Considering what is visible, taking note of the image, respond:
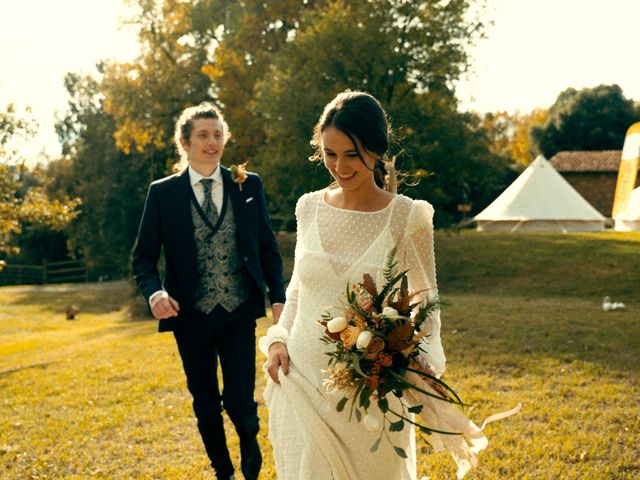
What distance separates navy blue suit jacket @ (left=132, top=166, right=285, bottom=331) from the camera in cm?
504

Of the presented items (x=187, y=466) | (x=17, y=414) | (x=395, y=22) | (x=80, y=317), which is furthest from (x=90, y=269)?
(x=187, y=466)

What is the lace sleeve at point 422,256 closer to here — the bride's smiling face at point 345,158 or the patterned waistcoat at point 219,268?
the bride's smiling face at point 345,158

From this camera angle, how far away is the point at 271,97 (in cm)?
2475

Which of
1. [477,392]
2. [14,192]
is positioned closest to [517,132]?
[14,192]

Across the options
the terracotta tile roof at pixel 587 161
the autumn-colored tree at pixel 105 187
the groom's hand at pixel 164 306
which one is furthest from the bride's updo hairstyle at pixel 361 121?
the terracotta tile roof at pixel 587 161

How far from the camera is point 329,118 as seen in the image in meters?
3.32

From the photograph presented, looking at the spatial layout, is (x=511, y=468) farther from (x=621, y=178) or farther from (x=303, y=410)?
(x=621, y=178)

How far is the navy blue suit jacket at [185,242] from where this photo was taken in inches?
199

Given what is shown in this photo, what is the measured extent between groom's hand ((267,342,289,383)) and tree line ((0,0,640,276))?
11883 mm

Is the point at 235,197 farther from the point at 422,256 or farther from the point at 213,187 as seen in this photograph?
the point at 422,256

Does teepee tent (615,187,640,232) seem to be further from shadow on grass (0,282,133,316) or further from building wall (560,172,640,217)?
shadow on grass (0,282,133,316)

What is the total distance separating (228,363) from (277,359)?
5.68 ft

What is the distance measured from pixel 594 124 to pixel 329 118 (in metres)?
55.9

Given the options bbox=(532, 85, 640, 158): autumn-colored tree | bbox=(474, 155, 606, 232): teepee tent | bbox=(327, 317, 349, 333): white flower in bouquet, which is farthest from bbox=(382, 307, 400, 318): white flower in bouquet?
bbox=(532, 85, 640, 158): autumn-colored tree
